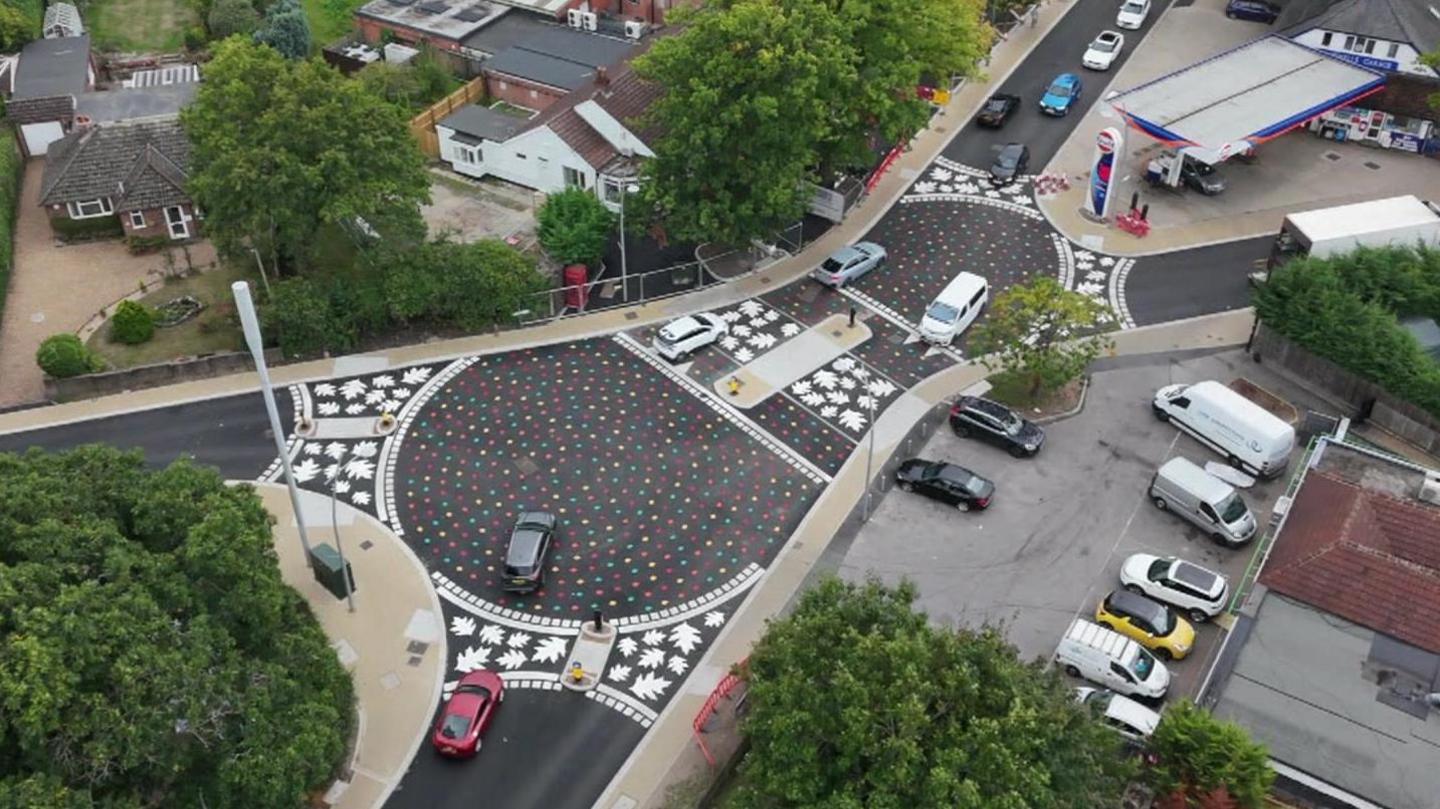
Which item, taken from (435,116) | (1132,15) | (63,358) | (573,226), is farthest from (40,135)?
(1132,15)

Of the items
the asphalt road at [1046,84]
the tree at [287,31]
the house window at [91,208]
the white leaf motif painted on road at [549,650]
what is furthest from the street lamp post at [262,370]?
the tree at [287,31]

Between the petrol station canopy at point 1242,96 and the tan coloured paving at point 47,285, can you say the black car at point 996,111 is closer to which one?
the petrol station canopy at point 1242,96

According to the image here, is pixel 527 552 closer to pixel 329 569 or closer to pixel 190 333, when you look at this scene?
pixel 329 569

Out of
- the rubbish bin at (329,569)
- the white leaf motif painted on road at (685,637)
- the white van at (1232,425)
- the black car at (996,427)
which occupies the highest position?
the white van at (1232,425)

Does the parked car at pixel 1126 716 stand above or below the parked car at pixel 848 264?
below

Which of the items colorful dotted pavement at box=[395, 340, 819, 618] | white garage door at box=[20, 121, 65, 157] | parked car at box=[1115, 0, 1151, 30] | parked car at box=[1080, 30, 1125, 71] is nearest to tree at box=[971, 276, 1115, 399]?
colorful dotted pavement at box=[395, 340, 819, 618]

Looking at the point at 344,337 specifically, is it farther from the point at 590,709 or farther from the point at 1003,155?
the point at 1003,155

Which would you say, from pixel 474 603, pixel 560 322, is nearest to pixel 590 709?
pixel 474 603

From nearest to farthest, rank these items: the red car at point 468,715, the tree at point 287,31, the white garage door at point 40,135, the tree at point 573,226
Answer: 1. the red car at point 468,715
2. the tree at point 573,226
3. the white garage door at point 40,135
4. the tree at point 287,31
